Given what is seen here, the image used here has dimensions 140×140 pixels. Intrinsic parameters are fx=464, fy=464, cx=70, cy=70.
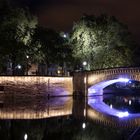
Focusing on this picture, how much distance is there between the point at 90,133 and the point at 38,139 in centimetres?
363

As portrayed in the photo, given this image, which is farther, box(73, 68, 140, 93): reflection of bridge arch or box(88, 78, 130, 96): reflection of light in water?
box(88, 78, 130, 96): reflection of light in water

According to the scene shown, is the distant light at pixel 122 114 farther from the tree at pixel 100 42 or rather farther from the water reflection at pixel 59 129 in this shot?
the tree at pixel 100 42

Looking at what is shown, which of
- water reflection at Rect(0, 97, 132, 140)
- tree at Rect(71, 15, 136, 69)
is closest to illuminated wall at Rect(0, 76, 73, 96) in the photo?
tree at Rect(71, 15, 136, 69)

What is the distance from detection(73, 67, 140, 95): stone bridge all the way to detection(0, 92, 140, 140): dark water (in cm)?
1203

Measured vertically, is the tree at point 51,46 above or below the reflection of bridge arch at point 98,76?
above

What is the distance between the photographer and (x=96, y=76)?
57.2 metres

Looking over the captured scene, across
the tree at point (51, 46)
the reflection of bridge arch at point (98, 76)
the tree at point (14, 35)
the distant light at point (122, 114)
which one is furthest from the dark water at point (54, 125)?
the tree at point (51, 46)

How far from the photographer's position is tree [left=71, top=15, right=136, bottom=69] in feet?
211

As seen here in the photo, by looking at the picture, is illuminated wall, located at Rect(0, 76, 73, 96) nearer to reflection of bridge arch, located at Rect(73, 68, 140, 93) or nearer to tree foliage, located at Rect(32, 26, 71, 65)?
reflection of bridge arch, located at Rect(73, 68, 140, 93)

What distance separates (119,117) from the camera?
35781mm

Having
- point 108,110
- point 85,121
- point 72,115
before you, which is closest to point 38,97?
point 108,110

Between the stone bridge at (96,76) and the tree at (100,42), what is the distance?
601cm

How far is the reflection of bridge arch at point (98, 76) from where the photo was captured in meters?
53.1

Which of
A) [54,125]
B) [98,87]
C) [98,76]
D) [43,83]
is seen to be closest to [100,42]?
[98,87]
